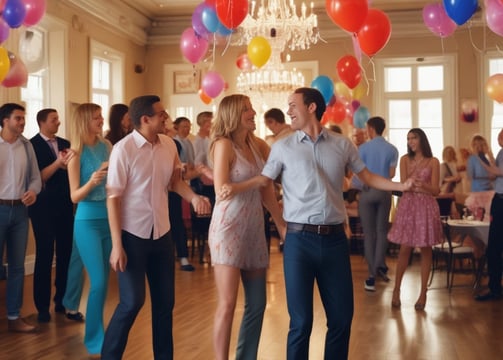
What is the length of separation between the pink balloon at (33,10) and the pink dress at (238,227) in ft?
13.1

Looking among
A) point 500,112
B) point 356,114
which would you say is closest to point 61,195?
point 356,114

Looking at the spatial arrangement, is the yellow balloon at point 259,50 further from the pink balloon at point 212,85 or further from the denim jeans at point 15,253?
the denim jeans at point 15,253

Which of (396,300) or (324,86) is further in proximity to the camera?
(324,86)

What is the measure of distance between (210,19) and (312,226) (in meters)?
5.07

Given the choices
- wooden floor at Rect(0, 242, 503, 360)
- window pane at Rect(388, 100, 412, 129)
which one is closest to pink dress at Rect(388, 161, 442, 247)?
wooden floor at Rect(0, 242, 503, 360)

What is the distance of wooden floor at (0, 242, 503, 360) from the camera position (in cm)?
451

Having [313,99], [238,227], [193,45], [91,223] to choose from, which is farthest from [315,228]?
[193,45]

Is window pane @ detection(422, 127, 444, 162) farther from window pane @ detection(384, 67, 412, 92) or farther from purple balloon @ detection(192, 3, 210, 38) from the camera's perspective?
purple balloon @ detection(192, 3, 210, 38)

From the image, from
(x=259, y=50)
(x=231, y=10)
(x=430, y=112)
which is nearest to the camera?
(x=231, y=10)

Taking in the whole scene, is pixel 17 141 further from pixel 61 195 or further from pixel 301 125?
pixel 301 125

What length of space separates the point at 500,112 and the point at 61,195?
28.0ft

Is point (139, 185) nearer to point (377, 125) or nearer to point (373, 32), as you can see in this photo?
point (373, 32)

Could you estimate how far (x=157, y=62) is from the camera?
506 inches

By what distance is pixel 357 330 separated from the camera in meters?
5.13
